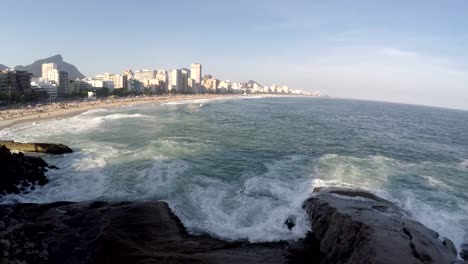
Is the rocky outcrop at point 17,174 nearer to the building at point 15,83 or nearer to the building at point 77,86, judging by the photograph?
the building at point 15,83

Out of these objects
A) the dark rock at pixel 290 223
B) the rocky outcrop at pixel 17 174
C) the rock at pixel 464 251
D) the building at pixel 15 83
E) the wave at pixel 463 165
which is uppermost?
the building at pixel 15 83

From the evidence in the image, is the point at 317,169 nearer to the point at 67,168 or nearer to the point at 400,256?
the point at 400,256

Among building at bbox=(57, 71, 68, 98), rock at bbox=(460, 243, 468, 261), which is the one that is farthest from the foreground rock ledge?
building at bbox=(57, 71, 68, 98)

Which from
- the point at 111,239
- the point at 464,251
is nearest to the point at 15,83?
the point at 111,239

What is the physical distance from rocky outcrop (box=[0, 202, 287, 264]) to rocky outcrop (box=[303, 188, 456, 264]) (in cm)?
242

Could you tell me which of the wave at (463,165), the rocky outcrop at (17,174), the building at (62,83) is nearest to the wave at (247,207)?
the rocky outcrop at (17,174)

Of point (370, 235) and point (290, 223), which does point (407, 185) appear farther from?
point (370, 235)

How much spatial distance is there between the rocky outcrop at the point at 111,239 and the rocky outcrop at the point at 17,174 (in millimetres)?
3968

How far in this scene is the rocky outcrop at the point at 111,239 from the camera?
13898 mm

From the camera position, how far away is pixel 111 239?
14.9 meters

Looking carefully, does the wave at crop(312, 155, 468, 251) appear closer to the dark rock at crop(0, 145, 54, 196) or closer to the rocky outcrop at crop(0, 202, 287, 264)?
the rocky outcrop at crop(0, 202, 287, 264)

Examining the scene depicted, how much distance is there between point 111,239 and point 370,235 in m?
Answer: 11.2

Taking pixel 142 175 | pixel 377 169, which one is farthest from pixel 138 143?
pixel 377 169

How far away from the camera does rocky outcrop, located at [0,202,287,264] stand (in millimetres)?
13898
